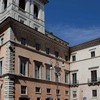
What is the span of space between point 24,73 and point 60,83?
29.3ft

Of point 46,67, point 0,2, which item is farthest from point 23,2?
point 46,67

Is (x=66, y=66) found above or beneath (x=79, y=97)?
above

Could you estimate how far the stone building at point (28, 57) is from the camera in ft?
101

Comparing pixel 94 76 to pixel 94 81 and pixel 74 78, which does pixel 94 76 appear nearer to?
pixel 94 81

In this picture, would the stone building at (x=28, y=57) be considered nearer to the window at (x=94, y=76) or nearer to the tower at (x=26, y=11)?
the tower at (x=26, y=11)

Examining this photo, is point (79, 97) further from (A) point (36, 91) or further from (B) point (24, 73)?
(B) point (24, 73)

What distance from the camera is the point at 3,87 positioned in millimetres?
30547

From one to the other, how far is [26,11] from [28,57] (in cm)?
940

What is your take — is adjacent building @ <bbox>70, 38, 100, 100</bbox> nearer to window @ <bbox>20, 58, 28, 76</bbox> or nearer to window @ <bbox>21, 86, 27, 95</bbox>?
window @ <bbox>21, 86, 27, 95</bbox>

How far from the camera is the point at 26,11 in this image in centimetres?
3928

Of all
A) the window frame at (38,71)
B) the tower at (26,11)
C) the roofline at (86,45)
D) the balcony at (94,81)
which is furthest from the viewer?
the roofline at (86,45)

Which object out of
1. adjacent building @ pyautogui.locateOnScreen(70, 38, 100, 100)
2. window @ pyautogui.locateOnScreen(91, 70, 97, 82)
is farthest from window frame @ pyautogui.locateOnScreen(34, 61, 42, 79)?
window @ pyautogui.locateOnScreen(91, 70, 97, 82)

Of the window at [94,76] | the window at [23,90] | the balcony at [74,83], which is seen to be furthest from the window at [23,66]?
the window at [94,76]

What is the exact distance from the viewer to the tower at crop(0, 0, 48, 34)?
3731cm
